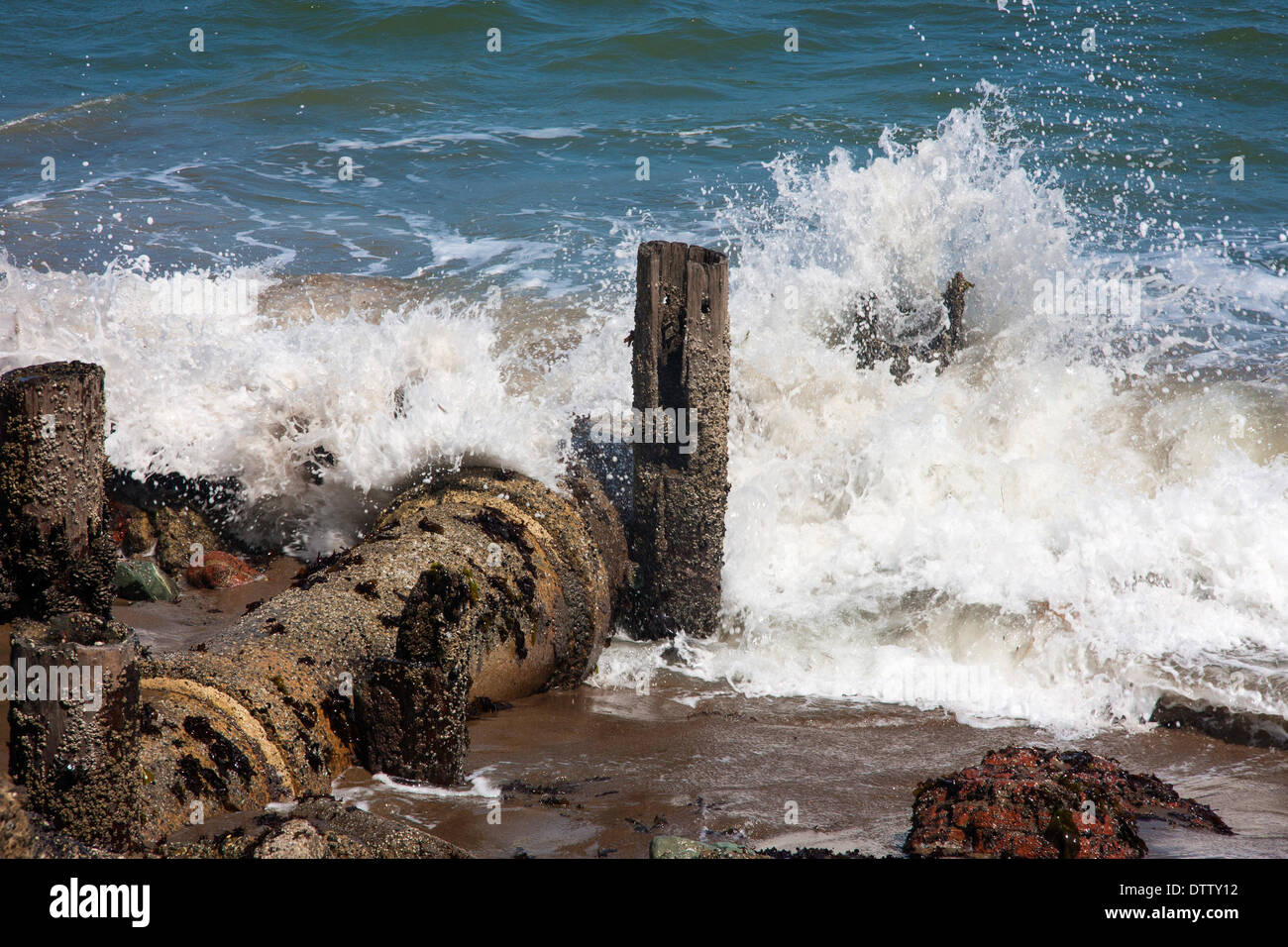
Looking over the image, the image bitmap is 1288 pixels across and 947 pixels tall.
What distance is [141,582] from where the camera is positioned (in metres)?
6.21

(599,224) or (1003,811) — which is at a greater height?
(599,224)

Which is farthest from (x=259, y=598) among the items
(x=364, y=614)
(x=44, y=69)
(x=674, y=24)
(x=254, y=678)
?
(x=44, y=69)

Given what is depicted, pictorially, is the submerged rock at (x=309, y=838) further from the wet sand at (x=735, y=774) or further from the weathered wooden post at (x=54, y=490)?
the weathered wooden post at (x=54, y=490)

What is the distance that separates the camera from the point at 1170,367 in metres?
9.57

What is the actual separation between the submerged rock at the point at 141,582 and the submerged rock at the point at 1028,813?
177 inches

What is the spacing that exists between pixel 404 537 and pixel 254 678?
141cm

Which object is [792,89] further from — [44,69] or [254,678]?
[254,678]

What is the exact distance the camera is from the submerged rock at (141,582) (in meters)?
6.19

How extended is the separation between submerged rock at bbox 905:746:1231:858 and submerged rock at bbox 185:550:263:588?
4466mm

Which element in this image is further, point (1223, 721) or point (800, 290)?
point (800, 290)

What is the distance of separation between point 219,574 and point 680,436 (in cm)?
302

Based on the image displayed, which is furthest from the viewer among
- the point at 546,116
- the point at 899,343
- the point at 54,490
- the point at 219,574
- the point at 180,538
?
the point at 546,116

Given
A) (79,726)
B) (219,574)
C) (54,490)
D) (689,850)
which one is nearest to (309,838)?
(79,726)

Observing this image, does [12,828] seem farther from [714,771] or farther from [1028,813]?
[714,771]
